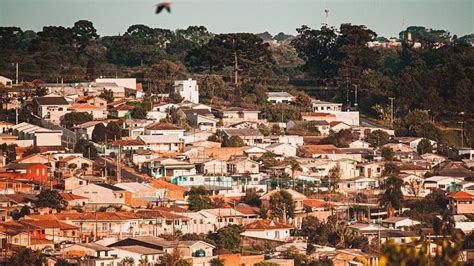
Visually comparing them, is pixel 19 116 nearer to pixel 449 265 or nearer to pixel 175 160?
pixel 175 160

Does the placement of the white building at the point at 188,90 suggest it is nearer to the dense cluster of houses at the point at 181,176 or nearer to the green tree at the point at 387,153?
the dense cluster of houses at the point at 181,176

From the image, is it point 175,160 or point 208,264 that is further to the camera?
point 175,160

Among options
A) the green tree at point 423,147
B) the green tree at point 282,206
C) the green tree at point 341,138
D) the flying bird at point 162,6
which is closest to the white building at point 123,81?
the green tree at point 341,138

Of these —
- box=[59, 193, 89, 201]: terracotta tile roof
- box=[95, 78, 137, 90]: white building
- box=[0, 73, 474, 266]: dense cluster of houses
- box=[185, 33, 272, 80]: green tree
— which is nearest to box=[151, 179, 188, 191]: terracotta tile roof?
box=[0, 73, 474, 266]: dense cluster of houses

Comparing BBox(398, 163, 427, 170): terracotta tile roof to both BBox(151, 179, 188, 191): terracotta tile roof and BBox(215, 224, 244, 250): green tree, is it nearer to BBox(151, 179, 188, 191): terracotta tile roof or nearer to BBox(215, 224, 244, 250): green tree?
BBox(151, 179, 188, 191): terracotta tile roof

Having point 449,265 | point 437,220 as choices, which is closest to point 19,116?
point 437,220
